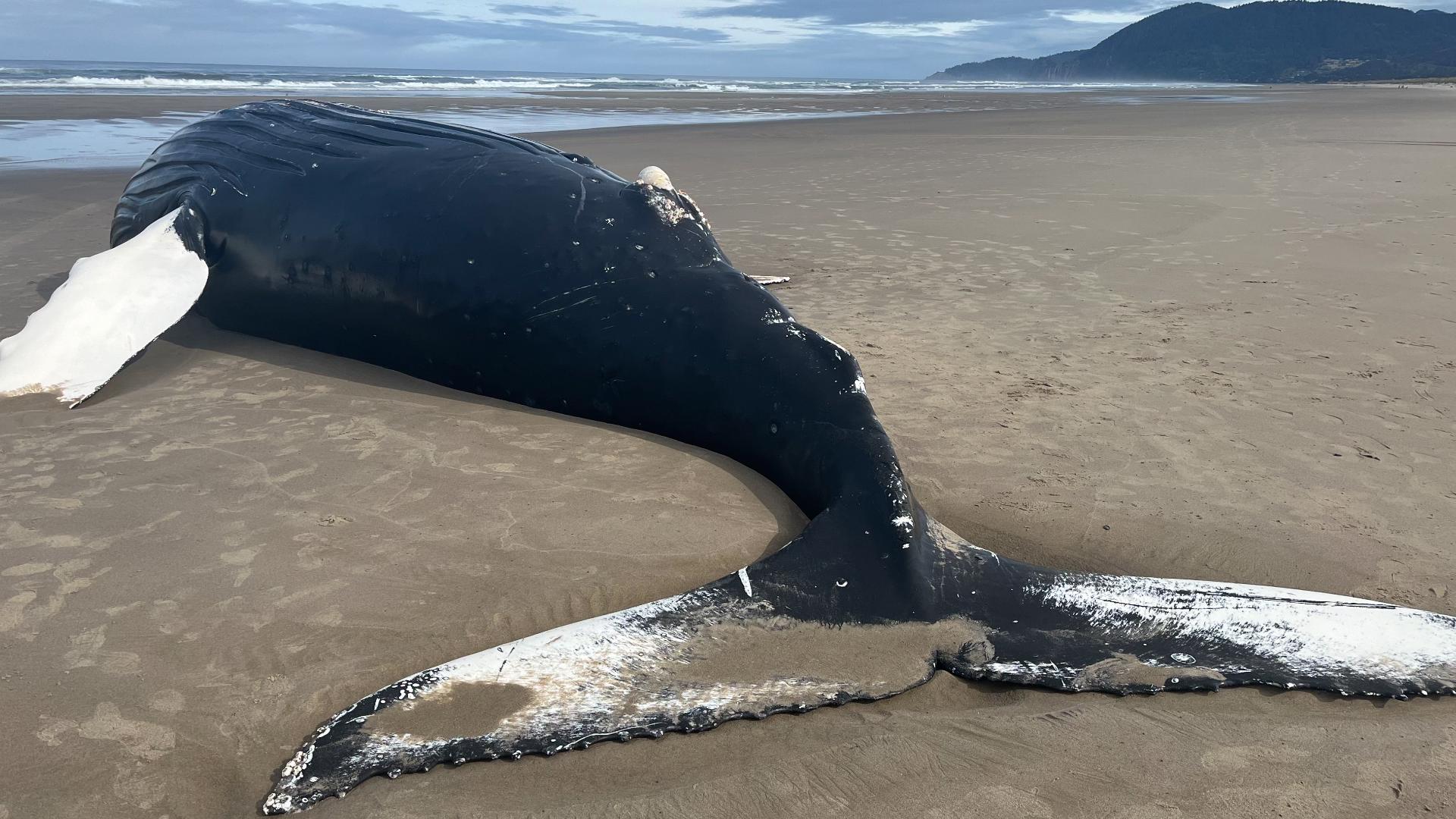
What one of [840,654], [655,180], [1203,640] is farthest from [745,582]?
[655,180]

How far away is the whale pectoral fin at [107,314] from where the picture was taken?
17.2 feet

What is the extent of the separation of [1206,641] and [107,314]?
228 inches

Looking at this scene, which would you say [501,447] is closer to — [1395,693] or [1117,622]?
[1117,622]

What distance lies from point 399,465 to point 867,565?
235 cm

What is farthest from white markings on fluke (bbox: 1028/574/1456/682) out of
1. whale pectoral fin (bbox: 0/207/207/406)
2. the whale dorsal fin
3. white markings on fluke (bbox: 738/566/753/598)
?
whale pectoral fin (bbox: 0/207/207/406)

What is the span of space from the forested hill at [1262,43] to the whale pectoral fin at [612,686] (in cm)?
13581

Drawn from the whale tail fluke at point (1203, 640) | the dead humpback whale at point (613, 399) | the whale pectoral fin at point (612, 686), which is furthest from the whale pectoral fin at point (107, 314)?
the whale tail fluke at point (1203, 640)

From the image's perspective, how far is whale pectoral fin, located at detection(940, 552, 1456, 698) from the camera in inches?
111

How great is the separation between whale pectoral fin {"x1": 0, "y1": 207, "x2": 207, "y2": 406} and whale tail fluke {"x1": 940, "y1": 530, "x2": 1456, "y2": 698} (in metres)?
4.87

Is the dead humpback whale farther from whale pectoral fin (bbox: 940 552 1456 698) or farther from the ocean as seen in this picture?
the ocean

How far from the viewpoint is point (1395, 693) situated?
2.77 m

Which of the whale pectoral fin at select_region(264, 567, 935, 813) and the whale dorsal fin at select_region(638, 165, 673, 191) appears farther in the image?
the whale dorsal fin at select_region(638, 165, 673, 191)

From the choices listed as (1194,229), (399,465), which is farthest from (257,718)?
(1194,229)

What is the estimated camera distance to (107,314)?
556 centimetres
